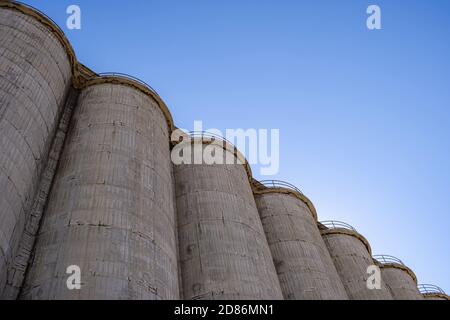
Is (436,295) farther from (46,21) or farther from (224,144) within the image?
(46,21)

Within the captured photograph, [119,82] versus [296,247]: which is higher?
[119,82]

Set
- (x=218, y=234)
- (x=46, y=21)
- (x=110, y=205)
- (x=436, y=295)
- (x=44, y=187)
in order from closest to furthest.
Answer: (x=110, y=205)
(x=44, y=187)
(x=218, y=234)
(x=46, y=21)
(x=436, y=295)

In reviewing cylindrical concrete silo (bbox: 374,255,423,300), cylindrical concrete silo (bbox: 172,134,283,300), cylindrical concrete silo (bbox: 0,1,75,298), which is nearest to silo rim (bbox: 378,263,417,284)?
cylindrical concrete silo (bbox: 374,255,423,300)

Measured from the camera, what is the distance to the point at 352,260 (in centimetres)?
3108

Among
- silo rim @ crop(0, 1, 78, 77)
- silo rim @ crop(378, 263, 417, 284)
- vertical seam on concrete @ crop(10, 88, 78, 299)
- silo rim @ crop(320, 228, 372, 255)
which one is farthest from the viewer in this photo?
silo rim @ crop(378, 263, 417, 284)

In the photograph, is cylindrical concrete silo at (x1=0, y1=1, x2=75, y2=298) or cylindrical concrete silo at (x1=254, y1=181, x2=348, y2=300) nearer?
cylindrical concrete silo at (x1=0, y1=1, x2=75, y2=298)

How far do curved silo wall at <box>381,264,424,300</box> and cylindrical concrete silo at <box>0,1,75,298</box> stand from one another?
28.1m

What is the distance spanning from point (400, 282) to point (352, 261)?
8089mm

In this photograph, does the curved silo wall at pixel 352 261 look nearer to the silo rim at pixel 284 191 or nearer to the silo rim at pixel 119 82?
the silo rim at pixel 284 191

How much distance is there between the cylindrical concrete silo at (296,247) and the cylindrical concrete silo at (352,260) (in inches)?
106

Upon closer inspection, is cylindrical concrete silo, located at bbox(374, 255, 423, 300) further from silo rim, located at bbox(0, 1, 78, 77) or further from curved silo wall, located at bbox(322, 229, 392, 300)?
silo rim, located at bbox(0, 1, 78, 77)

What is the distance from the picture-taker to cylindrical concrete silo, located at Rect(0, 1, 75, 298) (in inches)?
547

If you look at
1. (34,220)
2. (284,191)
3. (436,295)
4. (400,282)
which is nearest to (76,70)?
(34,220)
